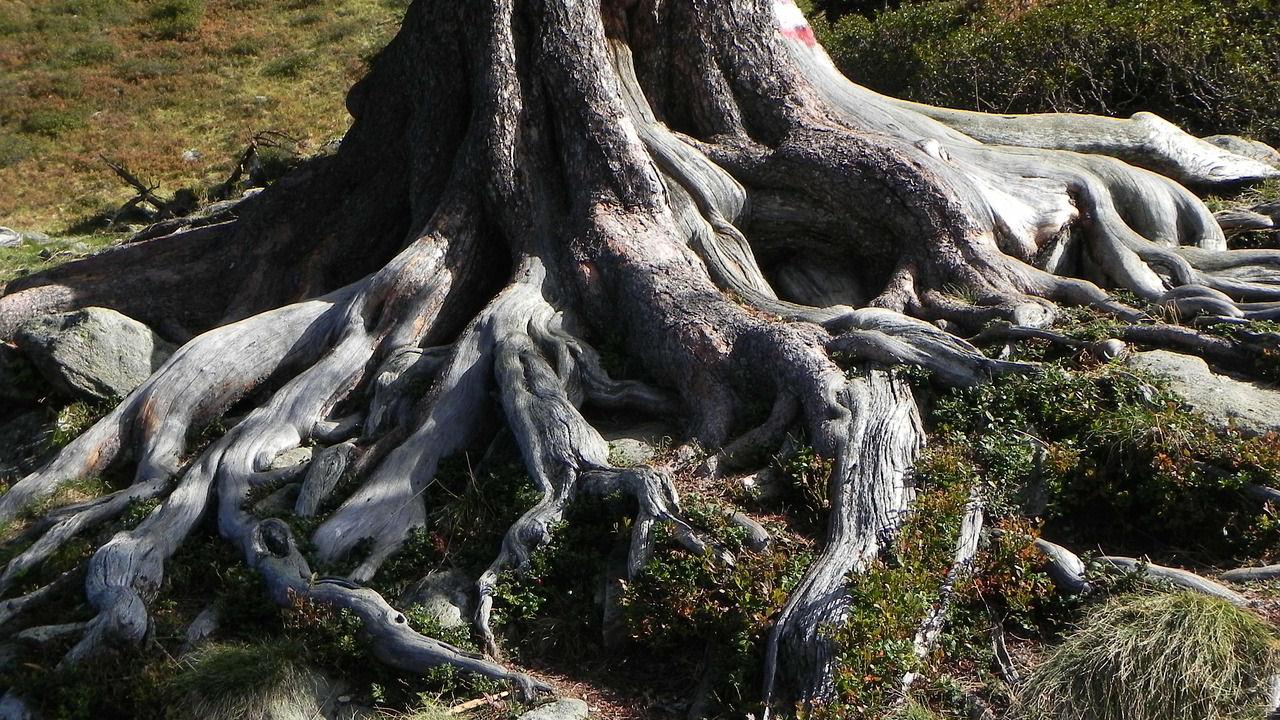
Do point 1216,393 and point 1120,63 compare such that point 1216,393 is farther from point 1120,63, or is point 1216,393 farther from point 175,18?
point 175,18

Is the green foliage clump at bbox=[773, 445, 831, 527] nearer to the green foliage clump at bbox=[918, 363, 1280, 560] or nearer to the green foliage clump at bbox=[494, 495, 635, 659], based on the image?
the green foliage clump at bbox=[918, 363, 1280, 560]

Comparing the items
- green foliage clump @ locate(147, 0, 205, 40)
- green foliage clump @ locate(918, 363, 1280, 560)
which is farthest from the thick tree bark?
green foliage clump @ locate(147, 0, 205, 40)

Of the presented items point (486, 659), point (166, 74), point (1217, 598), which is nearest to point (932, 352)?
point (1217, 598)

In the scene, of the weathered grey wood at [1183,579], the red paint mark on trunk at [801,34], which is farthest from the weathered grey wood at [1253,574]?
the red paint mark on trunk at [801,34]

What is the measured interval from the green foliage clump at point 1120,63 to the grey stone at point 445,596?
34.0 ft

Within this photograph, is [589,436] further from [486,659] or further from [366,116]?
[366,116]

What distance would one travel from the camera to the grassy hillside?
2561 cm

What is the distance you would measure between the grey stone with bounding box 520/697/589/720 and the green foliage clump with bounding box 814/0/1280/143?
11.0 metres

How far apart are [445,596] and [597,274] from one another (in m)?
3.42

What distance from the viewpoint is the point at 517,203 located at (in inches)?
418

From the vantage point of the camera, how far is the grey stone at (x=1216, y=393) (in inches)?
290

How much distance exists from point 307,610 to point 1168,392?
576cm

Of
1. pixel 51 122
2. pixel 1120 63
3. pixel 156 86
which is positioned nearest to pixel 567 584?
pixel 1120 63

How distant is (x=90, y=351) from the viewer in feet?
37.1
